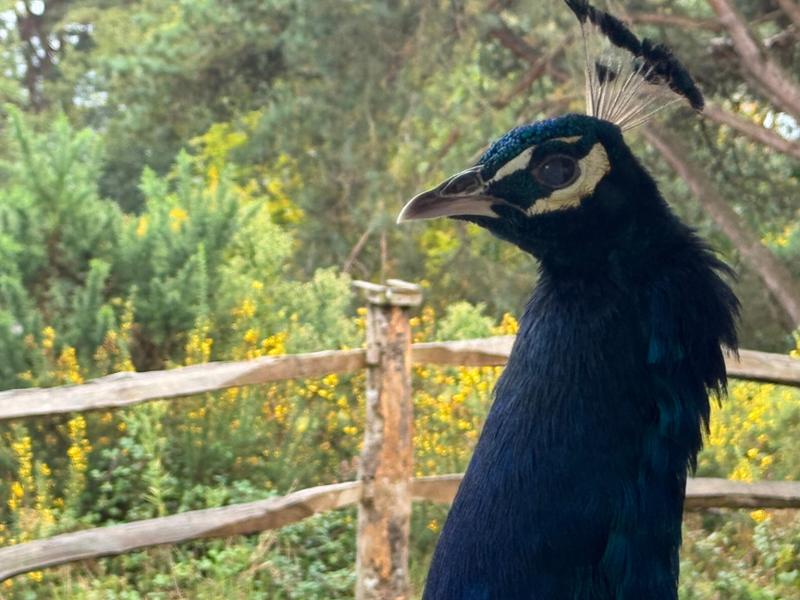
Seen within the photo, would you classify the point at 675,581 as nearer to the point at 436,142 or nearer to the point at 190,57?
the point at 436,142

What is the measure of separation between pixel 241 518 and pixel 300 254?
21.8 feet

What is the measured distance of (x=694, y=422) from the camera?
126 cm

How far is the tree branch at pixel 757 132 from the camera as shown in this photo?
20.5 feet

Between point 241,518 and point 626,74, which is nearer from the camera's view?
point 626,74

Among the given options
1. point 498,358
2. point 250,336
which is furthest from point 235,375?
point 250,336

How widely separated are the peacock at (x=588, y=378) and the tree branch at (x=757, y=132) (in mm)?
5308

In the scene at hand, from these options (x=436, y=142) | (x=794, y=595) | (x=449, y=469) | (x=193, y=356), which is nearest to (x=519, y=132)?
(x=794, y=595)

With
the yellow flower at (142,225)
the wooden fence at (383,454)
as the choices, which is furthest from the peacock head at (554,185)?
the yellow flower at (142,225)

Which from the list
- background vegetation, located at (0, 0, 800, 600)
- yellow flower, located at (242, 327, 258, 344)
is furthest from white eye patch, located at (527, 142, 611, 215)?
yellow flower, located at (242, 327, 258, 344)

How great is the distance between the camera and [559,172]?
1.25 meters

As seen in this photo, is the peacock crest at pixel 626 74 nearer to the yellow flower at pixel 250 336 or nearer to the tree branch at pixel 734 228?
the yellow flower at pixel 250 336

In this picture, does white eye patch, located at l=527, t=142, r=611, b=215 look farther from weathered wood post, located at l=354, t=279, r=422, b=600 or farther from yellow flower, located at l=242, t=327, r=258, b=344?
yellow flower, located at l=242, t=327, r=258, b=344

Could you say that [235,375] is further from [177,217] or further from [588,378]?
[177,217]

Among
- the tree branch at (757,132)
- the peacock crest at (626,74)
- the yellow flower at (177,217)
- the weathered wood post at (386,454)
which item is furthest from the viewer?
the tree branch at (757,132)
